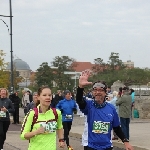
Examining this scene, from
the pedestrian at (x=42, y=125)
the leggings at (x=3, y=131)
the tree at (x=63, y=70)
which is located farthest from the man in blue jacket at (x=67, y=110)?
the tree at (x=63, y=70)

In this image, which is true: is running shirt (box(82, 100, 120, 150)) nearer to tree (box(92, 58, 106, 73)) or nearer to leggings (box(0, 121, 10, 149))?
leggings (box(0, 121, 10, 149))

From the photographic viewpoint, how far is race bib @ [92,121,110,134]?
6.15m

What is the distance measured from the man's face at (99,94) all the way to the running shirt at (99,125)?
0.47 feet

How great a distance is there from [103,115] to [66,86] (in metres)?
75.5

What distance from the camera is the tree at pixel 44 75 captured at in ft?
284

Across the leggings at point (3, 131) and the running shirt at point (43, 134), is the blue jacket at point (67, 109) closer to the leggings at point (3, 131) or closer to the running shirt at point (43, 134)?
the leggings at point (3, 131)

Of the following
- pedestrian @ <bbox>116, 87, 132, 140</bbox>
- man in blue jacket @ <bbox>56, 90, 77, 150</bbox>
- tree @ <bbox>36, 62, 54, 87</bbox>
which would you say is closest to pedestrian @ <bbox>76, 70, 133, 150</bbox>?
man in blue jacket @ <bbox>56, 90, 77, 150</bbox>

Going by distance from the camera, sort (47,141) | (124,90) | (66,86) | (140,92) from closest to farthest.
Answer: (47,141) → (124,90) → (140,92) → (66,86)

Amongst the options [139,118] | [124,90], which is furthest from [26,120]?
[139,118]

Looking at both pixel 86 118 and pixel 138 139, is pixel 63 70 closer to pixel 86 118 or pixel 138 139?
pixel 138 139

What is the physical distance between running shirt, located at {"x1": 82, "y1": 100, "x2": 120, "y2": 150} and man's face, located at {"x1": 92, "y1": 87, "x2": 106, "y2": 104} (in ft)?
0.47

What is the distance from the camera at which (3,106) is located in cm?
1170

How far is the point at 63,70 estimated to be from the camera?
88.7 meters

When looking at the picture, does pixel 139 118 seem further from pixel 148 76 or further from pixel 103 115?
pixel 148 76
